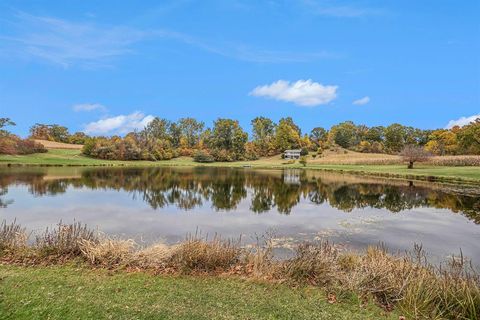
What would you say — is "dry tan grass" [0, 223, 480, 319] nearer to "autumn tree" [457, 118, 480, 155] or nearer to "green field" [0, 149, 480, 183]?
"green field" [0, 149, 480, 183]

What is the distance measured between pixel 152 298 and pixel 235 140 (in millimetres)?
113929

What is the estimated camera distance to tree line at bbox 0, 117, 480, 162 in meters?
103

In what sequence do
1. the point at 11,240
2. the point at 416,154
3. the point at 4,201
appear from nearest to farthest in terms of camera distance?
the point at 11,240
the point at 4,201
the point at 416,154

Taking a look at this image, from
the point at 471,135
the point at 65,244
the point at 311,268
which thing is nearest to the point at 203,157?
the point at 471,135

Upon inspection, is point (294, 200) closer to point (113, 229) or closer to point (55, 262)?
point (113, 229)

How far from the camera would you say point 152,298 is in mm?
6844

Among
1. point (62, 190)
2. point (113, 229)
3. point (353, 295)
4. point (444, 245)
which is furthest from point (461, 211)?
point (62, 190)

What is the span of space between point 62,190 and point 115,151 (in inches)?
2894

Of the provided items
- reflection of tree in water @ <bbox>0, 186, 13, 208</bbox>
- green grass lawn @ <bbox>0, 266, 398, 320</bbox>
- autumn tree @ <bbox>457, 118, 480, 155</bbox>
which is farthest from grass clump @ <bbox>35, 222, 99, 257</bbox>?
autumn tree @ <bbox>457, 118, 480, 155</bbox>

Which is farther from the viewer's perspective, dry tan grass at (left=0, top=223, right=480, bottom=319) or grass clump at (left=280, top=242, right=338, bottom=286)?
grass clump at (left=280, top=242, right=338, bottom=286)

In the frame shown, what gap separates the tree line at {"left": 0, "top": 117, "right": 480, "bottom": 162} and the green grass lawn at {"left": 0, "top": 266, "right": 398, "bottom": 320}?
321ft

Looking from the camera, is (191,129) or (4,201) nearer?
(4,201)

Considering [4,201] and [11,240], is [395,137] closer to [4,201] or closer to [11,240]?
[4,201]

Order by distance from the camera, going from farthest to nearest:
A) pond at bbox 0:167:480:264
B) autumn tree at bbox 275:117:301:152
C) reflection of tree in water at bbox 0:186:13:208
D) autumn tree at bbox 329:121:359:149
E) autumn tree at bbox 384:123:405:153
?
autumn tree at bbox 329:121:359:149 → autumn tree at bbox 384:123:405:153 → autumn tree at bbox 275:117:301:152 → reflection of tree in water at bbox 0:186:13:208 → pond at bbox 0:167:480:264
